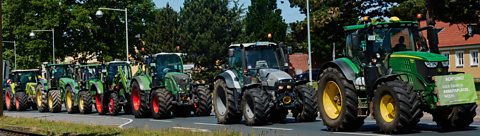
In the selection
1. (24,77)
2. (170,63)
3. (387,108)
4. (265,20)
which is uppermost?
(265,20)

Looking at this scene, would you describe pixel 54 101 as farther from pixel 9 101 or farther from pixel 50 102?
pixel 9 101

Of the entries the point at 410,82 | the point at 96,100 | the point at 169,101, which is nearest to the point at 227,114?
the point at 169,101

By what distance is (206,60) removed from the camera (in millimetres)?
64375

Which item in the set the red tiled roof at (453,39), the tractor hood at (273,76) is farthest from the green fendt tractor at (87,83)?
the red tiled roof at (453,39)

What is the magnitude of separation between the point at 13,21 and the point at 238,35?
18650mm

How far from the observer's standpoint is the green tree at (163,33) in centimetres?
6606

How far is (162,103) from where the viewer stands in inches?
1068

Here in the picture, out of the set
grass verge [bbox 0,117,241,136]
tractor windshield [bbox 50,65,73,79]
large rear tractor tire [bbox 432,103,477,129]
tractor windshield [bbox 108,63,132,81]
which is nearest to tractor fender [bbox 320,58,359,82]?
large rear tractor tire [bbox 432,103,477,129]

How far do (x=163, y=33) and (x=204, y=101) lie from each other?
40.0m

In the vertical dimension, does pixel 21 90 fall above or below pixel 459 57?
below

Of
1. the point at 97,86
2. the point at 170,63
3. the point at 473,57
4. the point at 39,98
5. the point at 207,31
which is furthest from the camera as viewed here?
the point at 473,57

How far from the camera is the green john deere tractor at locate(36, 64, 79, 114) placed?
36.3m

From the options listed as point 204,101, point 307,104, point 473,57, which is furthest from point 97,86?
point 473,57

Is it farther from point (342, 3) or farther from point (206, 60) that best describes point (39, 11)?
point (342, 3)
